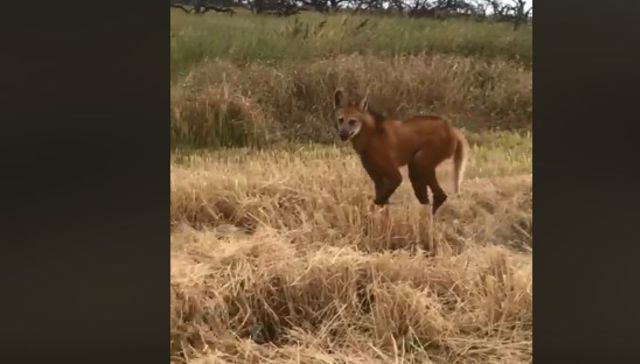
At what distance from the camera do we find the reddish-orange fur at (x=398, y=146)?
132 inches

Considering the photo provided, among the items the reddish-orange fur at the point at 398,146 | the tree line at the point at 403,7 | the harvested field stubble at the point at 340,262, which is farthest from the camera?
the reddish-orange fur at the point at 398,146

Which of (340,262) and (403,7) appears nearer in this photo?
(340,262)

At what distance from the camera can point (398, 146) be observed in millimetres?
3395

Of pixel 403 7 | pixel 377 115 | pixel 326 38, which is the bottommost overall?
pixel 377 115

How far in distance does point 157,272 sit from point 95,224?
0.30 meters

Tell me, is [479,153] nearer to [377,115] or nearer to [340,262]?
[377,115]

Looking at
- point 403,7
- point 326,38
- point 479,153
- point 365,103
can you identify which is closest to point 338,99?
point 365,103

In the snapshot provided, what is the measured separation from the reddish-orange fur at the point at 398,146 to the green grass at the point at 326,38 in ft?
0.82

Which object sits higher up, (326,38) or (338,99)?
(326,38)

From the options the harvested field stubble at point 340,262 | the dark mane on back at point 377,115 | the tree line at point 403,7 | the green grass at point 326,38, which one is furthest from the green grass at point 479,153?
the tree line at point 403,7

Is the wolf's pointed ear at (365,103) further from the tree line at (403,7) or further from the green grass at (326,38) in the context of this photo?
the tree line at (403,7)

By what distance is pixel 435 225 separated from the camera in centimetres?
337

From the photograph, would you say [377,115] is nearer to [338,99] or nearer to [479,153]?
[338,99]

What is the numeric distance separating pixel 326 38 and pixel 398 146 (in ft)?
1.85
